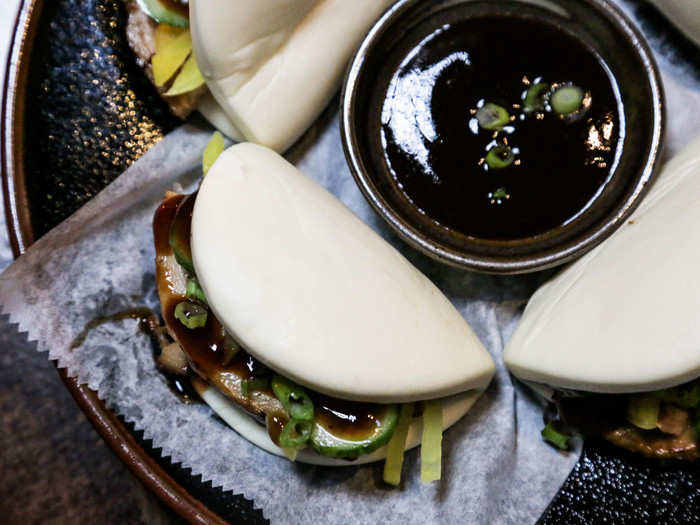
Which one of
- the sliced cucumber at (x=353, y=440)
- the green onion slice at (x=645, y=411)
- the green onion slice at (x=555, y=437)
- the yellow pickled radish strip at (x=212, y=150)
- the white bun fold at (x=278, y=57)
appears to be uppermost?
the white bun fold at (x=278, y=57)

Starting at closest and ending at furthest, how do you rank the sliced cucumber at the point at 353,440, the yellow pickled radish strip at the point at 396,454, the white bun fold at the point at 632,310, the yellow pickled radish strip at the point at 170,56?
the white bun fold at the point at 632,310
the sliced cucumber at the point at 353,440
the yellow pickled radish strip at the point at 396,454
the yellow pickled radish strip at the point at 170,56

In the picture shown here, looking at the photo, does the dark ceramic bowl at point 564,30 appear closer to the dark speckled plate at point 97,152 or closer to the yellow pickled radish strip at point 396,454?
the yellow pickled radish strip at point 396,454

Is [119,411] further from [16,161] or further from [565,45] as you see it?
[565,45]

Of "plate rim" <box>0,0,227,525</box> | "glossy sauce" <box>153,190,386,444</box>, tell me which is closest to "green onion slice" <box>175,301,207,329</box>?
"glossy sauce" <box>153,190,386,444</box>

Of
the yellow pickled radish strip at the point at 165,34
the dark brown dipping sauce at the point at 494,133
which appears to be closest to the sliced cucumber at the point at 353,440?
the dark brown dipping sauce at the point at 494,133

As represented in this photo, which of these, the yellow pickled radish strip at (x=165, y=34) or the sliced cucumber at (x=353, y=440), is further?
the yellow pickled radish strip at (x=165, y=34)

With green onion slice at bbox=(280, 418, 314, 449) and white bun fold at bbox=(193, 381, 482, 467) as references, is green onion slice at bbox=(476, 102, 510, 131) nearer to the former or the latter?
white bun fold at bbox=(193, 381, 482, 467)
